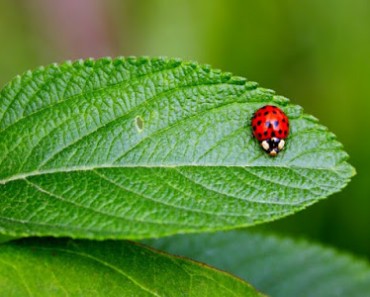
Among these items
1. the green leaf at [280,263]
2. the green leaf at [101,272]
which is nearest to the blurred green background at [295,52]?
the green leaf at [280,263]

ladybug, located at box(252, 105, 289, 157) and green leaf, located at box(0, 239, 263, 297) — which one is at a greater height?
ladybug, located at box(252, 105, 289, 157)

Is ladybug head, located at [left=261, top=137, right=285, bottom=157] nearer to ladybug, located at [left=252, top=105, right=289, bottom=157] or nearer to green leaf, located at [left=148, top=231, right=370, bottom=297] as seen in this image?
ladybug, located at [left=252, top=105, right=289, bottom=157]

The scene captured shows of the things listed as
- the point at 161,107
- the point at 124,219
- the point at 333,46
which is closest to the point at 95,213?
the point at 124,219

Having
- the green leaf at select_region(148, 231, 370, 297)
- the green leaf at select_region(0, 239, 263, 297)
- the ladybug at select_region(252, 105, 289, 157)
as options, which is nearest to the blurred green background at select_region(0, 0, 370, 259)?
the green leaf at select_region(148, 231, 370, 297)

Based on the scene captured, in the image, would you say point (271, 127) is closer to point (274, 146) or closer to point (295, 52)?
point (274, 146)

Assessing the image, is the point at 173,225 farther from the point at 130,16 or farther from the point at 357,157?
the point at 130,16

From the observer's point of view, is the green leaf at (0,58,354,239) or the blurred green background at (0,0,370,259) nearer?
the green leaf at (0,58,354,239)
